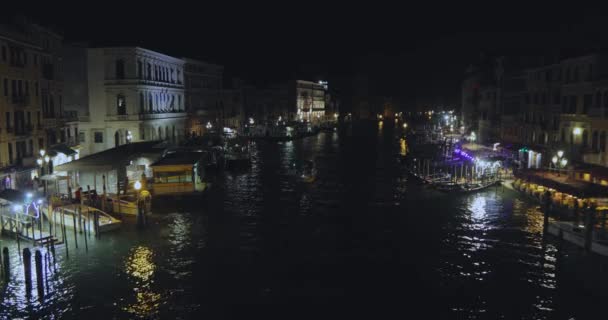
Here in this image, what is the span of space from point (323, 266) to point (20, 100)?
88.8 feet

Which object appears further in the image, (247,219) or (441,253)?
(247,219)

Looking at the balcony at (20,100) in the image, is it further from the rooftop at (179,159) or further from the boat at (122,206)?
the boat at (122,206)

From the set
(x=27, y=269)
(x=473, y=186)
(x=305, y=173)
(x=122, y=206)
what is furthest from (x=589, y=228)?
(x=305, y=173)

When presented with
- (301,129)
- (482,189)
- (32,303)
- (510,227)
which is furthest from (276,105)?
(32,303)

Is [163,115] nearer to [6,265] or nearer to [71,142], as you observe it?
[71,142]

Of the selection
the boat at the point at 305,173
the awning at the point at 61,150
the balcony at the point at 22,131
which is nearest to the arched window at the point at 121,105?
the awning at the point at 61,150

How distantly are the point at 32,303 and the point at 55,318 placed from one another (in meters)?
1.75

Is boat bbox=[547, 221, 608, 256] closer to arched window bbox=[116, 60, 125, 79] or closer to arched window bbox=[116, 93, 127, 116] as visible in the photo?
arched window bbox=[116, 93, 127, 116]

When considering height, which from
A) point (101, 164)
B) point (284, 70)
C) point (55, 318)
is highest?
point (284, 70)

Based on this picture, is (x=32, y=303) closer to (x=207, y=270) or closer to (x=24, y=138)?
(x=207, y=270)

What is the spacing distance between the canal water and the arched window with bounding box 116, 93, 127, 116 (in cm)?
2397

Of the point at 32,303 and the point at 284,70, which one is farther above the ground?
the point at 284,70

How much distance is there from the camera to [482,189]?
4322cm

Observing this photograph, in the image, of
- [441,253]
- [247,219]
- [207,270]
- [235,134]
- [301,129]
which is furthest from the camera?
[301,129]
